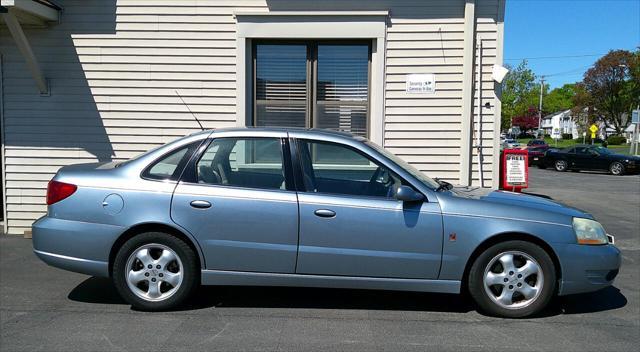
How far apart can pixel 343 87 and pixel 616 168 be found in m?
22.4

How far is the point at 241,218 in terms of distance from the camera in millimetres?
4645

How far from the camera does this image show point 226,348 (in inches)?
159

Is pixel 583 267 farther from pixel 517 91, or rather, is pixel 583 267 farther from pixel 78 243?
pixel 517 91

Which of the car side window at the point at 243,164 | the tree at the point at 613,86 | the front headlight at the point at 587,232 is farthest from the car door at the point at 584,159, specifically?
the tree at the point at 613,86

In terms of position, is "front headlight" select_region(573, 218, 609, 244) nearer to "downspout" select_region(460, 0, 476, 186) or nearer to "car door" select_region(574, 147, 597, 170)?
"downspout" select_region(460, 0, 476, 186)

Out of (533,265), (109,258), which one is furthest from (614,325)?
(109,258)

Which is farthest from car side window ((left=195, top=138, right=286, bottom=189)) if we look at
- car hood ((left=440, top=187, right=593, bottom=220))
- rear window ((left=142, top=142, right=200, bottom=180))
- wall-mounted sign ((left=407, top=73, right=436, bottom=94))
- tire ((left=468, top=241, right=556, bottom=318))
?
wall-mounted sign ((left=407, top=73, right=436, bottom=94))

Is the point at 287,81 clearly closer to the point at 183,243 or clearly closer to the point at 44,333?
the point at 183,243

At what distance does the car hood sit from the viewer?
4641 mm

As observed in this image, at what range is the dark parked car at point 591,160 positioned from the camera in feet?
84.9

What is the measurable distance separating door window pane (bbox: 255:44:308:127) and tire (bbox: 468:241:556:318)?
4374 mm

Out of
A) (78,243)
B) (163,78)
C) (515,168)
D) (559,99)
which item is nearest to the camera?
(78,243)

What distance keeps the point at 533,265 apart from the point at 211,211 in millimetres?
2722

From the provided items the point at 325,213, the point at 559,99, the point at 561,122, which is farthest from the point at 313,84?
the point at 559,99
